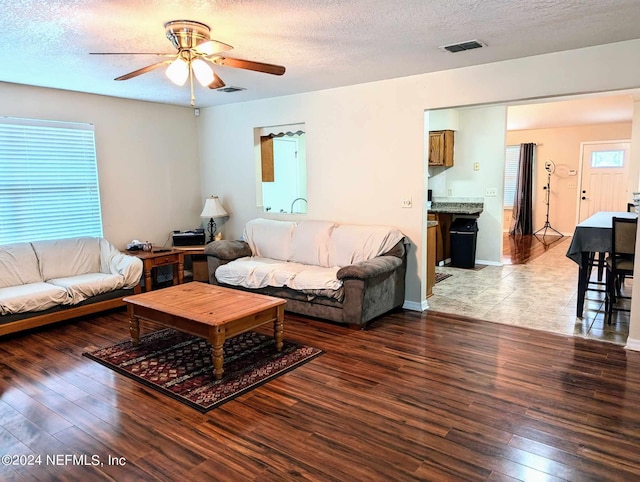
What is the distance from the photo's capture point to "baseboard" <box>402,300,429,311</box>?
467 cm

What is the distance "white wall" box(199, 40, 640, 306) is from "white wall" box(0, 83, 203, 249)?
0.64m

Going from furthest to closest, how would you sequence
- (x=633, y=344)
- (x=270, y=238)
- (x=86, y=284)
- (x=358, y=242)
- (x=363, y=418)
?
(x=270, y=238)
(x=358, y=242)
(x=86, y=284)
(x=633, y=344)
(x=363, y=418)

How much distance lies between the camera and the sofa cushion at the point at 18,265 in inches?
170

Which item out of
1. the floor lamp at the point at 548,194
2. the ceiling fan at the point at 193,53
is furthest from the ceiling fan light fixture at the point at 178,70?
the floor lamp at the point at 548,194

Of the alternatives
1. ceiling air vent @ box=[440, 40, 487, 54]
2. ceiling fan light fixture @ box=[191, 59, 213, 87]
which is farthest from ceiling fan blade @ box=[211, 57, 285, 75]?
ceiling air vent @ box=[440, 40, 487, 54]

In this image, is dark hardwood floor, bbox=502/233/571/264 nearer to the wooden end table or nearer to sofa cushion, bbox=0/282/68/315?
the wooden end table

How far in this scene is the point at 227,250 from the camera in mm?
5129

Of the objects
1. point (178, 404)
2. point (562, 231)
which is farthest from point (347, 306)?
point (562, 231)

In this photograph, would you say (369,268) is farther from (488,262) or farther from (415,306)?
(488,262)

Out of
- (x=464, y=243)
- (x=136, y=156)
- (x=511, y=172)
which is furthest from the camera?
(x=511, y=172)

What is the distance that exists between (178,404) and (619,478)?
238 centimetres

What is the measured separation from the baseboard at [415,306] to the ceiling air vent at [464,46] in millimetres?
2474

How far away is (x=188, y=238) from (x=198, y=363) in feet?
8.84

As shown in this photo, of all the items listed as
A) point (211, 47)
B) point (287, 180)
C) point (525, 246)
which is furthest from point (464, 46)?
point (525, 246)
